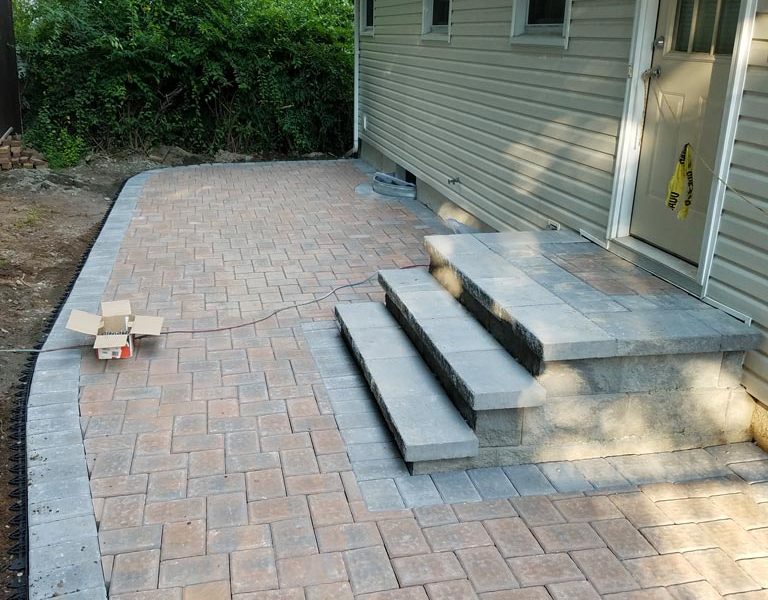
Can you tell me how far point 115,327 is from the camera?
14.9 feet

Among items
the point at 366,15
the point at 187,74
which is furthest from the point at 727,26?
the point at 187,74

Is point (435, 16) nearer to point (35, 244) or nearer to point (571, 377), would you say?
point (35, 244)

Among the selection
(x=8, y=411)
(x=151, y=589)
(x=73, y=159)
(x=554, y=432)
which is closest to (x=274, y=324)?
(x=8, y=411)

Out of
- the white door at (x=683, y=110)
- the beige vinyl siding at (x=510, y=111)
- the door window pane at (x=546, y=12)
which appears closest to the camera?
the white door at (x=683, y=110)

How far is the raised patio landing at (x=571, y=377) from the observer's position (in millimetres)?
3348

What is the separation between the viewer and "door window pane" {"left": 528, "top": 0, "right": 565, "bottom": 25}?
549cm

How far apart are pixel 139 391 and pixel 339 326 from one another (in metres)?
1.37

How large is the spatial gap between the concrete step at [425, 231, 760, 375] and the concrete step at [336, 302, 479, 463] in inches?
16.4

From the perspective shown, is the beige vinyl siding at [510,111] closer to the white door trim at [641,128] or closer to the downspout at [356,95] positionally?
the white door trim at [641,128]

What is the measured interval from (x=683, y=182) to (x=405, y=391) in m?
1.87

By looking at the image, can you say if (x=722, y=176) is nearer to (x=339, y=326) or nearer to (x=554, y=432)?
(x=554, y=432)

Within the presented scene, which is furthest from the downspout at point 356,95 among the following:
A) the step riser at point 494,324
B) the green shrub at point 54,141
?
the step riser at point 494,324

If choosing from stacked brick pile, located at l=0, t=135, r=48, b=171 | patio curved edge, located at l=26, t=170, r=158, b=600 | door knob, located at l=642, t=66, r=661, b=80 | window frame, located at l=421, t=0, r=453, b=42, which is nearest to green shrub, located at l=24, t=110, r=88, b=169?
stacked brick pile, located at l=0, t=135, r=48, b=171

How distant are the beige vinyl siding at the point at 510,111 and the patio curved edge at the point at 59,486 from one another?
326 centimetres
